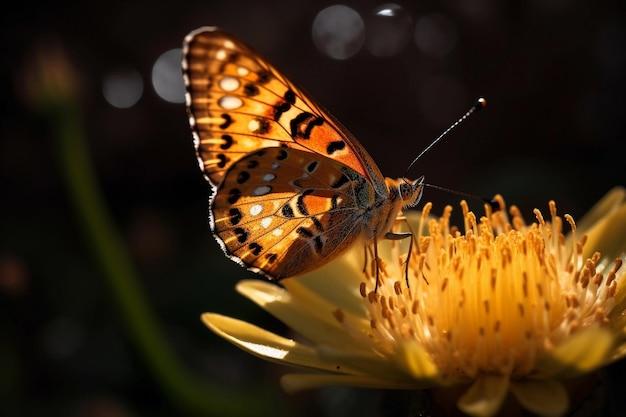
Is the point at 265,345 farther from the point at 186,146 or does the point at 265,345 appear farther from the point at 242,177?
the point at 186,146

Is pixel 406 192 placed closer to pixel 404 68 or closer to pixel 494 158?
pixel 494 158

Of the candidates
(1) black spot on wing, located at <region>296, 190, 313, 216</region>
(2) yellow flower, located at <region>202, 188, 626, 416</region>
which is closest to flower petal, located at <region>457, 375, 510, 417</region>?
(2) yellow flower, located at <region>202, 188, 626, 416</region>

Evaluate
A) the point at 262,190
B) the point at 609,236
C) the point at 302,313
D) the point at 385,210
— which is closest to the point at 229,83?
the point at 262,190

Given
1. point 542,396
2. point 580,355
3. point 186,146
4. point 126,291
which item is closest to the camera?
point 580,355

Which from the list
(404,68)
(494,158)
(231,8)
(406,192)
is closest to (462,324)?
(406,192)

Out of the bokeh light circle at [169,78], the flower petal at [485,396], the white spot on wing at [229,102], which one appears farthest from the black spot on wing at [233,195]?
the bokeh light circle at [169,78]

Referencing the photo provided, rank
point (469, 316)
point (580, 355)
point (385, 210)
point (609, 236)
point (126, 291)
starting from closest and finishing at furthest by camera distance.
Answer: point (580, 355), point (469, 316), point (385, 210), point (609, 236), point (126, 291)

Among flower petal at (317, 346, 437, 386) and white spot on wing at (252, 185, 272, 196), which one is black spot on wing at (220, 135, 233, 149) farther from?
flower petal at (317, 346, 437, 386)

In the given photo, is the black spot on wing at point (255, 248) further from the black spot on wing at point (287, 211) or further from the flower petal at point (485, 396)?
the flower petal at point (485, 396)

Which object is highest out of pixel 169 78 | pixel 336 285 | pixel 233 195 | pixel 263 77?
pixel 169 78
